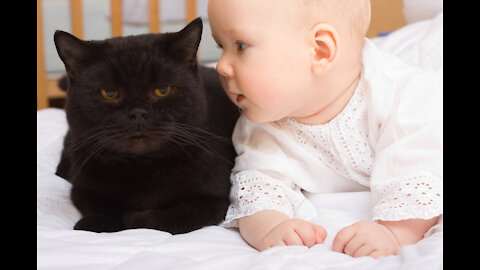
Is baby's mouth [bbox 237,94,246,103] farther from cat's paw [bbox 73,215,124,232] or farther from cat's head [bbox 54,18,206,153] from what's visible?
cat's paw [bbox 73,215,124,232]

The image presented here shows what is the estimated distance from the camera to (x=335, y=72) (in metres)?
1.01

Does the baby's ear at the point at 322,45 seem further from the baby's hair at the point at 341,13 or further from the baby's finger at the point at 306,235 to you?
the baby's finger at the point at 306,235

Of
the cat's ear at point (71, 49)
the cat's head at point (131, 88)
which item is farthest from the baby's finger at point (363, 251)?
the cat's ear at point (71, 49)

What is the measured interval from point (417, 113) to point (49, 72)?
7.31 feet

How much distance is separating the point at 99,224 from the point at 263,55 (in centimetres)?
48

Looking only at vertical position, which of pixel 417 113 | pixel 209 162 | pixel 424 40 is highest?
pixel 424 40

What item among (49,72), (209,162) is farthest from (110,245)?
(49,72)

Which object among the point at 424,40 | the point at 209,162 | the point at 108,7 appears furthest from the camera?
the point at 108,7

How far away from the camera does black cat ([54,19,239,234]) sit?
0.89 metres

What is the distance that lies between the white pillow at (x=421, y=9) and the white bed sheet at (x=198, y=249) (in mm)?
1325

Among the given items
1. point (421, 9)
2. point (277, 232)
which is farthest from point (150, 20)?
point (277, 232)

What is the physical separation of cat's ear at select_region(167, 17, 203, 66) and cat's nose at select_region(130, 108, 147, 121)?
0.53ft

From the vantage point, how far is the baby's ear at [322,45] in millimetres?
930

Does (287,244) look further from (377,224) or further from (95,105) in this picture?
(95,105)
